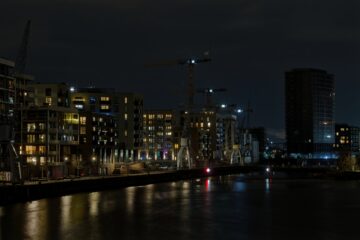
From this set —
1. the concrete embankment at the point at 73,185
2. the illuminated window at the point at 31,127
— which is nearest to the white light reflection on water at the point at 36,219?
the concrete embankment at the point at 73,185

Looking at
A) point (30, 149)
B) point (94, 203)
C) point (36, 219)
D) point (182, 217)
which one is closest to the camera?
point (36, 219)

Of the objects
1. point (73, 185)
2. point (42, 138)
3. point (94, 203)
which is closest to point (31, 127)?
point (42, 138)

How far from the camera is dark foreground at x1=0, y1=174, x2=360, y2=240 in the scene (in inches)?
1748

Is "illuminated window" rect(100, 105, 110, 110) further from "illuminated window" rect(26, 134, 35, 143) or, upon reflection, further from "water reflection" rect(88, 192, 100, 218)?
"water reflection" rect(88, 192, 100, 218)

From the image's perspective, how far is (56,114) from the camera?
112938 millimetres

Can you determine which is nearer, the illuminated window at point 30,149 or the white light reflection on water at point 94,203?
the white light reflection on water at point 94,203

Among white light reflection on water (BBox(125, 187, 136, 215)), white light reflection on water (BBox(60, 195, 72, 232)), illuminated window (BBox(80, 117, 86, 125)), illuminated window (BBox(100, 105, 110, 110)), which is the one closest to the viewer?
white light reflection on water (BBox(60, 195, 72, 232))

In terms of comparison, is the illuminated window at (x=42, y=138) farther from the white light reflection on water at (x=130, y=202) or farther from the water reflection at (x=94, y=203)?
the water reflection at (x=94, y=203)

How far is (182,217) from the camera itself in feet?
179

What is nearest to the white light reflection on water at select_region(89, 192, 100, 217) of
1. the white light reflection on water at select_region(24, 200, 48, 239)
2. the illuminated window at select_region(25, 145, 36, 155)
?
the white light reflection on water at select_region(24, 200, 48, 239)

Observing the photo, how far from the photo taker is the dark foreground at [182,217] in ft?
146

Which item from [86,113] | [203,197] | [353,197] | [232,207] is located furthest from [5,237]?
[86,113]

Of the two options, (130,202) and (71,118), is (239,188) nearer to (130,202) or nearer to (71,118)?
(130,202)

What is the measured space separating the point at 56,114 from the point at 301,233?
245ft
